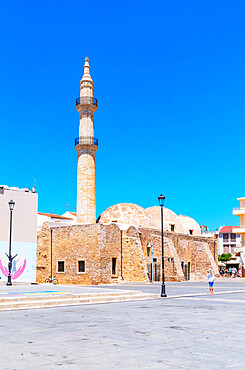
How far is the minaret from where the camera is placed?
115 ft

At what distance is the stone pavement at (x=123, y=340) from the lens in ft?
18.8

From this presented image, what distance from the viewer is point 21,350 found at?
6.54 m

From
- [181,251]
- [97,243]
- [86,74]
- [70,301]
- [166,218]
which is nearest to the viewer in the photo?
[70,301]

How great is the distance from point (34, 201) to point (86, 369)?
23464mm

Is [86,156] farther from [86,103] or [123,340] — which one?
[123,340]

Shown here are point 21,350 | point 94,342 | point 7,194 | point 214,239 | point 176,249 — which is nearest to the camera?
point 21,350

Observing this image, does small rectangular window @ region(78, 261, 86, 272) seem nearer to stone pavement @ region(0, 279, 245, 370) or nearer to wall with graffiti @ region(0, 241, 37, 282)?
wall with graffiti @ region(0, 241, 37, 282)

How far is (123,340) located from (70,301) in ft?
25.5

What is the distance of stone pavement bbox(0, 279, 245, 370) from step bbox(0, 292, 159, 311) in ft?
5.25

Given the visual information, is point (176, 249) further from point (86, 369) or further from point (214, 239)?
point (86, 369)

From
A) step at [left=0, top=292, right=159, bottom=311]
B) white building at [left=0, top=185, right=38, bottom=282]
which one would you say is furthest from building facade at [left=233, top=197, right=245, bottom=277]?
step at [left=0, top=292, right=159, bottom=311]

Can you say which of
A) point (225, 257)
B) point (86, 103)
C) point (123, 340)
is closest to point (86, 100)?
point (86, 103)

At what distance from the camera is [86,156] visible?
35469mm

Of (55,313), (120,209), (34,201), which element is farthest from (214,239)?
(55,313)
